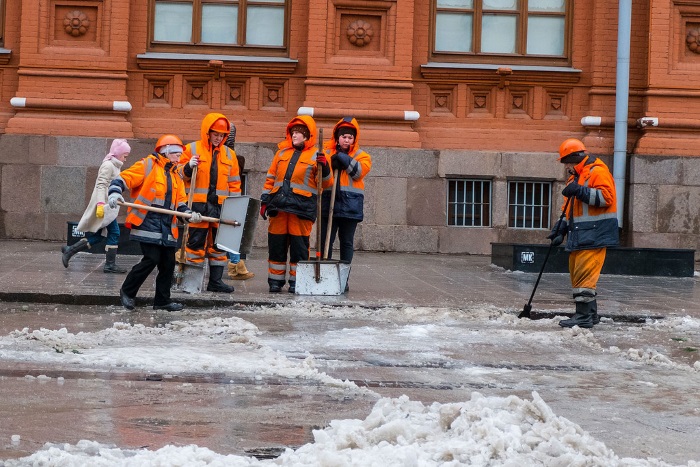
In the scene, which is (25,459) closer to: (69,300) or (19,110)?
(69,300)

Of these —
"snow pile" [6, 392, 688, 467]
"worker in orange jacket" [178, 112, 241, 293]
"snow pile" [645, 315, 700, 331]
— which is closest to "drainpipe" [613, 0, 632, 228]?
"snow pile" [645, 315, 700, 331]

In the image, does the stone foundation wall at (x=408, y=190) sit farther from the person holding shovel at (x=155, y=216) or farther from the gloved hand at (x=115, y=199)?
the gloved hand at (x=115, y=199)

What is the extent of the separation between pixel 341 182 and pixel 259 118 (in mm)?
5344

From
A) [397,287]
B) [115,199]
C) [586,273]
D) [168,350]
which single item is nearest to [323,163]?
[397,287]

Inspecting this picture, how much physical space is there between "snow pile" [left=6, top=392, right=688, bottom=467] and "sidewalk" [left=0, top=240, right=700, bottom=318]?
597 cm

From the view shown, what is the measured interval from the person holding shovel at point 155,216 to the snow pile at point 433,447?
550 cm

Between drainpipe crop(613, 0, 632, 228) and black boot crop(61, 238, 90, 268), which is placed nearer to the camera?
black boot crop(61, 238, 90, 268)

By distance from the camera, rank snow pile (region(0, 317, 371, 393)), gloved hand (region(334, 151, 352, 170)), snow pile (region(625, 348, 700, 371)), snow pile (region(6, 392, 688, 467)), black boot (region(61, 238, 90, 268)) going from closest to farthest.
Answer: snow pile (region(6, 392, 688, 467)) → snow pile (region(0, 317, 371, 393)) → snow pile (region(625, 348, 700, 371)) → gloved hand (region(334, 151, 352, 170)) → black boot (region(61, 238, 90, 268))

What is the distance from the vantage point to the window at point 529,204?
59.5 ft

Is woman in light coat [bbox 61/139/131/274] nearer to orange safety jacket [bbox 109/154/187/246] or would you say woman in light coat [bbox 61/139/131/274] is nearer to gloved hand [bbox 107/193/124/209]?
orange safety jacket [bbox 109/154/187/246]

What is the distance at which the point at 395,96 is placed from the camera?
57.7ft

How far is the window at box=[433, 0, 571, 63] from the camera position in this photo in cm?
1814

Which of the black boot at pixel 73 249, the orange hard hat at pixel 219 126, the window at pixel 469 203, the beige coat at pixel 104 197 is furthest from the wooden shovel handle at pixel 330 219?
the window at pixel 469 203

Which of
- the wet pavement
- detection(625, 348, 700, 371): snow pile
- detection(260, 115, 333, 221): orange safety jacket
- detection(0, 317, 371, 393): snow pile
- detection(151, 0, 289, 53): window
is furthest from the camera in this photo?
detection(151, 0, 289, 53): window
